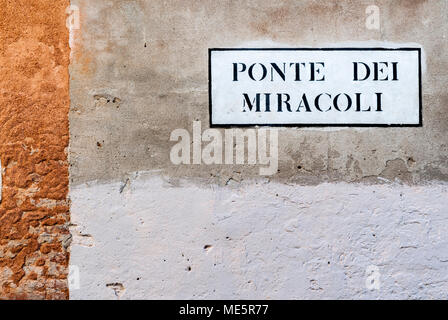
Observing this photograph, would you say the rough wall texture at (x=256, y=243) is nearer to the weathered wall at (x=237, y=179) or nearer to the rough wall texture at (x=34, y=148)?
the weathered wall at (x=237, y=179)

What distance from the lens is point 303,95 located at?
288 cm

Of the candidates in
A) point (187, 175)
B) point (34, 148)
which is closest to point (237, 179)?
point (187, 175)

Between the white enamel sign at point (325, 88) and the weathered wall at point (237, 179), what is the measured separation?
7cm

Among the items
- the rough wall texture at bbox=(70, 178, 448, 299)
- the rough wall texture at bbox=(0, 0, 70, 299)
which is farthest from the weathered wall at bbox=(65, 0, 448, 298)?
the rough wall texture at bbox=(0, 0, 70, 299)

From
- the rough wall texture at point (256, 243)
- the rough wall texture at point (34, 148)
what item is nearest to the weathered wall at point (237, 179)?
the rough wall texture at point (256, 243)

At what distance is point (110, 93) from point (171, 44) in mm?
526

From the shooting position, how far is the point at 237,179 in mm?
2863

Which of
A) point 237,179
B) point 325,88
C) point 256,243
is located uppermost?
point 325,88

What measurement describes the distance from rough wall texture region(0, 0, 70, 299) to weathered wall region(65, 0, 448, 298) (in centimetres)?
11

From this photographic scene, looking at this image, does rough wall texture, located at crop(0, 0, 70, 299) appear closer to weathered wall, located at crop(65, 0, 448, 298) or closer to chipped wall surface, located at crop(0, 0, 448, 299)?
chipped wall surface, located at crop(0, 0, 448, 299)

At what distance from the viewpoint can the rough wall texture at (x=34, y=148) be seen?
9.31 feet

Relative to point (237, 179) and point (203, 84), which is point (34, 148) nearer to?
point (203, 84)

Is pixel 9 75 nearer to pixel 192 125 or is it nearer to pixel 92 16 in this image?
pixel 92 16

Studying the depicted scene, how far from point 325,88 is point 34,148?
1.99 m
